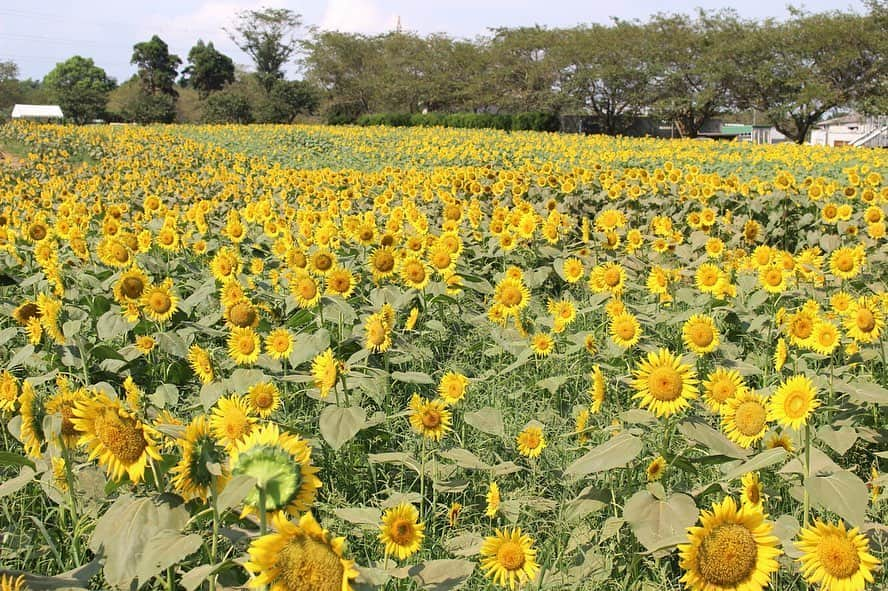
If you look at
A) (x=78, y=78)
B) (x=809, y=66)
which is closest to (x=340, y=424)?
(x=809, y=66)

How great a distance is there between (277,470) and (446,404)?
1.17 meters

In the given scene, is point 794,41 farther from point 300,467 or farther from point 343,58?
point 300,467

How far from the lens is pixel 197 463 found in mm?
1251

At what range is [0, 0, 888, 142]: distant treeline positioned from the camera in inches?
1326

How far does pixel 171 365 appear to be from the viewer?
10.6 feet

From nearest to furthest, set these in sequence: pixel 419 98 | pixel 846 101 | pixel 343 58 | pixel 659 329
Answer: pixel 659 329
pixel 846 101
pixel 419 98
pixel 343 58

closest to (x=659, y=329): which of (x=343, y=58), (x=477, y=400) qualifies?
(x=477, y=400)

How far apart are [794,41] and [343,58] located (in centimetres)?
3248

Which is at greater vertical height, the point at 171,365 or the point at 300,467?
the point at 300,467

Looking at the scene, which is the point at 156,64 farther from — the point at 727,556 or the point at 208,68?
the point at 727,556

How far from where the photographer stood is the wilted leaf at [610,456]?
1627 millimetres

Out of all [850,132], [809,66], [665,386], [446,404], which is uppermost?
[809,66]

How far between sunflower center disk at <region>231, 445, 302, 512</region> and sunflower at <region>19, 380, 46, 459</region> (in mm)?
616

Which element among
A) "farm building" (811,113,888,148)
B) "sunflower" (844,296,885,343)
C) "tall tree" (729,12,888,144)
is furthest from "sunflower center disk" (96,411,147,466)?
"farm building" (811,113,888,148)
